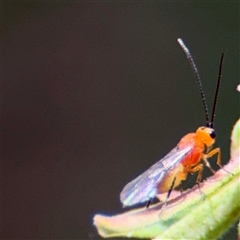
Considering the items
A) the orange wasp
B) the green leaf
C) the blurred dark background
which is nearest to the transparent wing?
the orange wasp

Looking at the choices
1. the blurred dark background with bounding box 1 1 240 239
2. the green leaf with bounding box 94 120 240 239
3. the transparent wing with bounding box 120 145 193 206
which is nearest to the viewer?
the green leaf with bounding box 94 120 240 239

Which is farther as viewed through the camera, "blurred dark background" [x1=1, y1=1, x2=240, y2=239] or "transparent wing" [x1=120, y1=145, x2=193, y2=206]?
"blurred dark background" [x1=1, y1=1, x2=240, y2=239]

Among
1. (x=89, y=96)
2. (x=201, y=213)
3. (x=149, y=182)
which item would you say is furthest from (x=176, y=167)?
(x=89, y=96)

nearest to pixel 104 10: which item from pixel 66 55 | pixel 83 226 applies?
pixel 66 55

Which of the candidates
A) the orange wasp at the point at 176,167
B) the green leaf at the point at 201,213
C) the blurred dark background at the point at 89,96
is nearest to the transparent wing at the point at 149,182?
the orange wasp at the point at 176,167

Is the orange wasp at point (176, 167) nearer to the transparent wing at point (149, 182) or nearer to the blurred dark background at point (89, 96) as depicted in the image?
the transparent wing at point (149, 182)

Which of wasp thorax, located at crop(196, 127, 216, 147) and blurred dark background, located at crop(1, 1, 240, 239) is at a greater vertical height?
blurred dark background, located at crop(1, 1, 240, 239)

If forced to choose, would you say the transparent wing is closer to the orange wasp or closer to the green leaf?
the orange wasp
